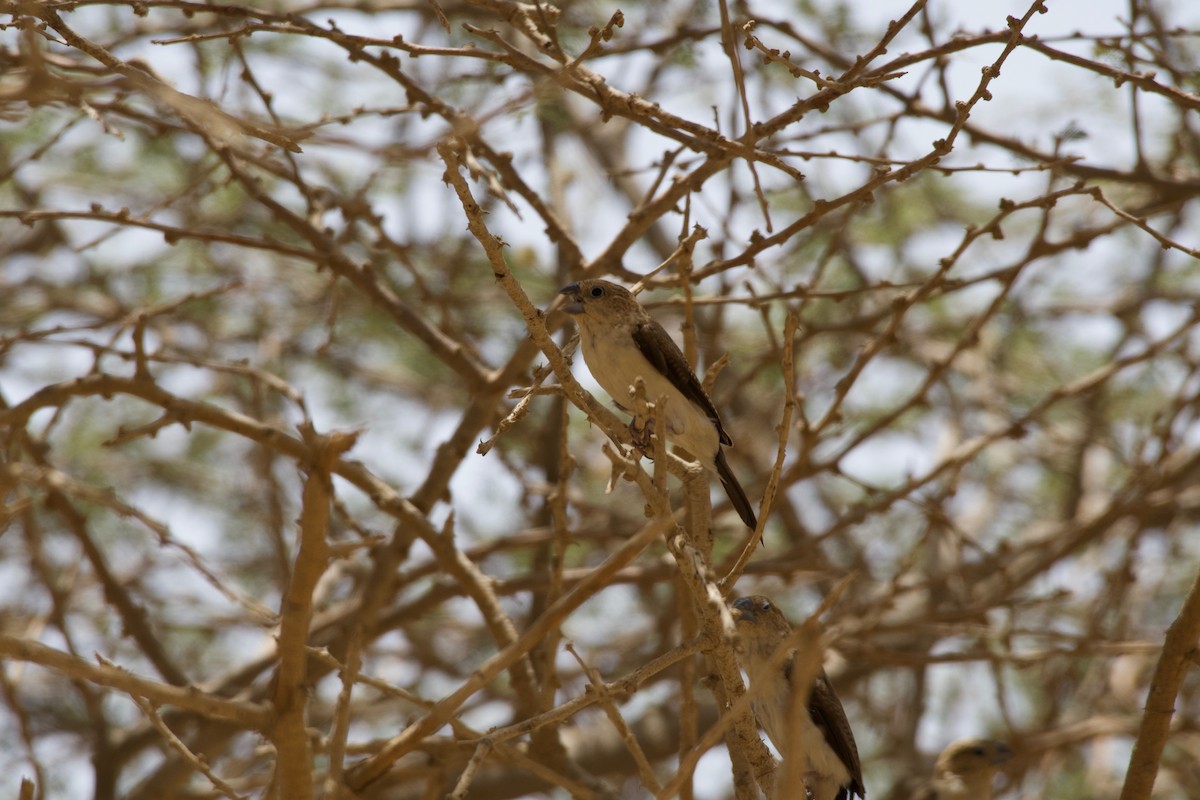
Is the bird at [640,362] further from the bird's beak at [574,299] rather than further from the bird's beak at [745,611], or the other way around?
the bird's beak at [745,611]

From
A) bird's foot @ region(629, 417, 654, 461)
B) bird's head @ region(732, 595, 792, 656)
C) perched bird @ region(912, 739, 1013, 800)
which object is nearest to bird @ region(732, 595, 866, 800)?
bird's head @ region(732, 595, 792, 656)

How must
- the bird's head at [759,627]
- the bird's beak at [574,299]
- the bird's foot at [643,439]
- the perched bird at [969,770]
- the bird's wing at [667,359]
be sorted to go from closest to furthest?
the bird's foot at [643,439], the bird's beak at [574,299], the bird's wing at [667,359], the bird's head at [759,627], the perched bird at [969,770]

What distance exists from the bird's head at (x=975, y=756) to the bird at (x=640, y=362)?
6.78 feet

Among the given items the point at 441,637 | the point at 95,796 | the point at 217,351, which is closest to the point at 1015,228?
the point at 441,637

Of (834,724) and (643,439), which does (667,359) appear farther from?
(834,724)

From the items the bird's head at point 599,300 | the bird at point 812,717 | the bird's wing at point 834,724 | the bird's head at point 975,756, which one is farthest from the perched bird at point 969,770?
the bird's head at point 599,300

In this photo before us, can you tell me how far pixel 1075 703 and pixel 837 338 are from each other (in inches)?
109

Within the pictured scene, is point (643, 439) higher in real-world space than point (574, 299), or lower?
lower

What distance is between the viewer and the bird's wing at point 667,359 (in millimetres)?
4980

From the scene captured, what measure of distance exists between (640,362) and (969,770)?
9.32ft

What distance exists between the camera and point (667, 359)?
5.08 meters

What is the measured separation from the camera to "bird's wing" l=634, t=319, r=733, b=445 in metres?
4.98

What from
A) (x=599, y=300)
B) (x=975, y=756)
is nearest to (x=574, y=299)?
(x=599, y=300)

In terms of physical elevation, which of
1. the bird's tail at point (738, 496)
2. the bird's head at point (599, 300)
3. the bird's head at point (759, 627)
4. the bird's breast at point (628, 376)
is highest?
the bird's head at point (599, 300)
